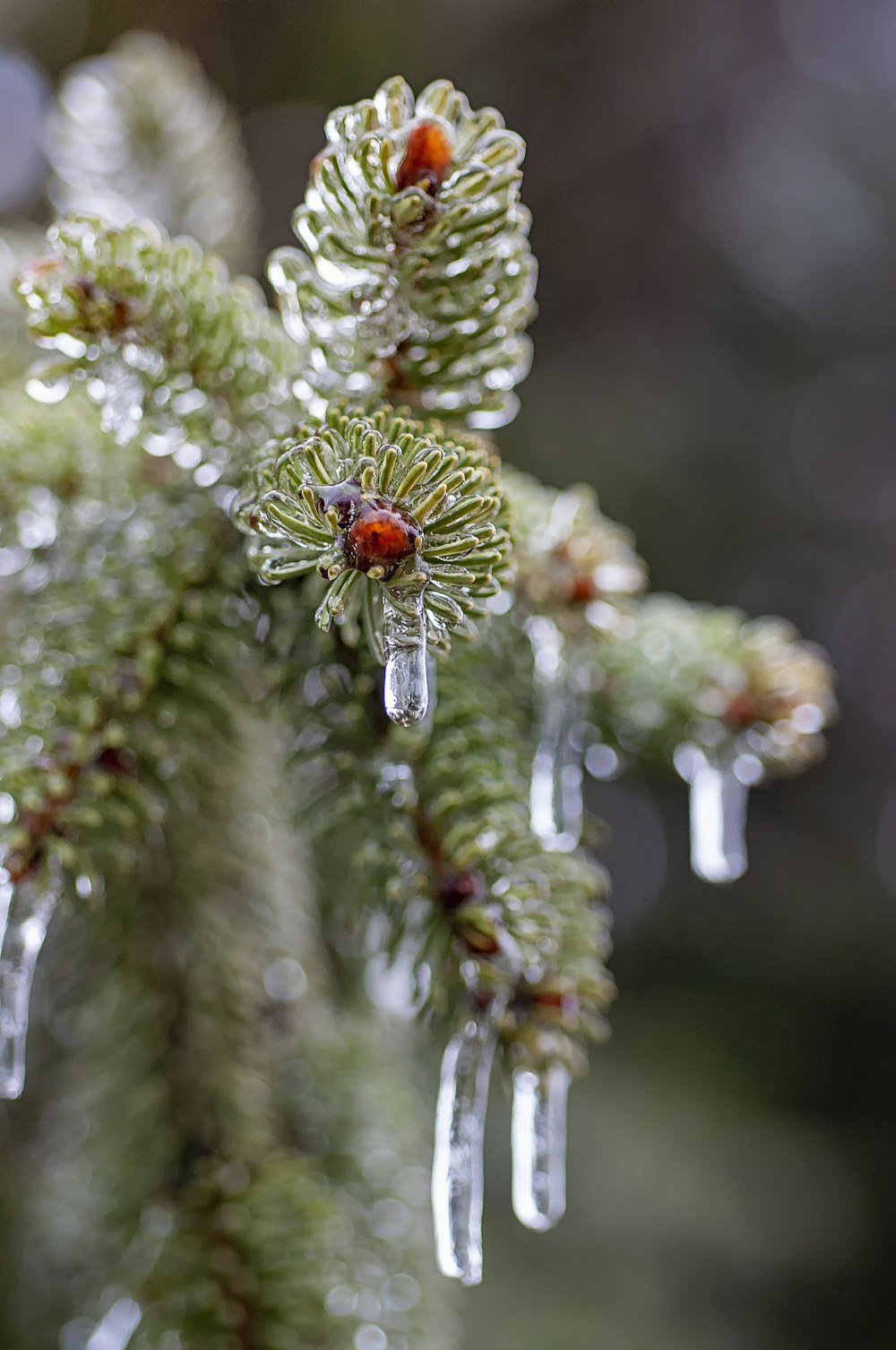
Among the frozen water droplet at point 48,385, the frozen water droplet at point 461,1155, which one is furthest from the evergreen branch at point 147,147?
the frozen water droplet at point 461,1155

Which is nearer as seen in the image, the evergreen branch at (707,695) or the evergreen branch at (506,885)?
the evergreen branch at (506,885)

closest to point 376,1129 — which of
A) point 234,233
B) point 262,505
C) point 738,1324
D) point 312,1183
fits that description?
point 312,1183

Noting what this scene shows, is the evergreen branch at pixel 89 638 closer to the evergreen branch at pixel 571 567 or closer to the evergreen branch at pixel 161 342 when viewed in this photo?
the evergreen branch at pixel 161 342

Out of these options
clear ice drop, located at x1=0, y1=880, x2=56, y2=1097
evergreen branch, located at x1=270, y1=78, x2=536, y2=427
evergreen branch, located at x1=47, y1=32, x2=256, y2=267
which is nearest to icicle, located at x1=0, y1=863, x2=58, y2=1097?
clear ice drop, located at x1=0, y1=880, x2=56, y2=1097

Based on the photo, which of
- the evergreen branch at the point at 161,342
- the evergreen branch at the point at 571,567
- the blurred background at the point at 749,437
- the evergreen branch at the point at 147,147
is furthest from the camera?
the blurred background at the point at 749,437

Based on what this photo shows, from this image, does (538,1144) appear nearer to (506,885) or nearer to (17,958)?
(506,885)

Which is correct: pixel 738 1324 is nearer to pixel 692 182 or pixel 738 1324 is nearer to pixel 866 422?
pixel 866 422

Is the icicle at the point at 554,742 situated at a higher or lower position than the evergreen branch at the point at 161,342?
lower
